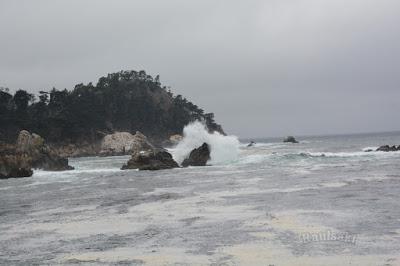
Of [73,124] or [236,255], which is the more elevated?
[73,124]

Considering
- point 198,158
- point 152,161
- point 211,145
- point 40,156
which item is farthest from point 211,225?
point 211,145

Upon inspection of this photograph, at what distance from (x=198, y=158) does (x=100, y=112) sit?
270 feet

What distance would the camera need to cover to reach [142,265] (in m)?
10.9

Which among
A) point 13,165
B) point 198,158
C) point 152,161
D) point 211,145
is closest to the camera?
point 13,165

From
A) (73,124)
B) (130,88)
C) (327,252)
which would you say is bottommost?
(327,252)

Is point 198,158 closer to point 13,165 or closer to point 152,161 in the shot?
point 152,161

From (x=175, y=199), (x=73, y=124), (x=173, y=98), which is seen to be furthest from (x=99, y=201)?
(x=173, y=98)

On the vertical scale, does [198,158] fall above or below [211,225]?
above

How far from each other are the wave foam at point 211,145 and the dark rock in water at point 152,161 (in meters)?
7.80

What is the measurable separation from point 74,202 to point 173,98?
138 metres

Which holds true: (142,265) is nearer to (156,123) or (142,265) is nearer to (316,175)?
(316,175)

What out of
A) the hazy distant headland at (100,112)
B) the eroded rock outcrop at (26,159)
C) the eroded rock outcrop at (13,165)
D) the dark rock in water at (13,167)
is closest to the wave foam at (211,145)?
the eroded rock outcrop at (26,159)

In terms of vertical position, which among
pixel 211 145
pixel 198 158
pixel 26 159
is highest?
pixel 211 145

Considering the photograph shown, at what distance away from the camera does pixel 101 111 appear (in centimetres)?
12975
